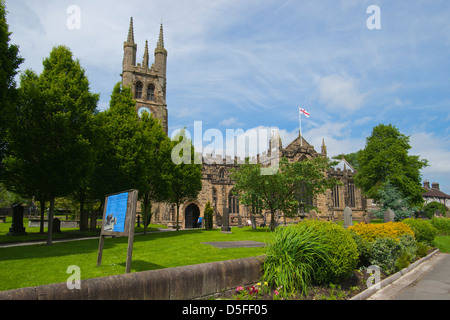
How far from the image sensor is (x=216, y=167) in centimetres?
4928

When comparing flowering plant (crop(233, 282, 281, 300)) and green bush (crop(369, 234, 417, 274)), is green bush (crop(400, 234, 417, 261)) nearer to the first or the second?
green bush (crop(369, 234, 417, 274))

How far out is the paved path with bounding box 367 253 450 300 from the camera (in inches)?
286

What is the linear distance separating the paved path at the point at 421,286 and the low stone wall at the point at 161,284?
11.2 ft

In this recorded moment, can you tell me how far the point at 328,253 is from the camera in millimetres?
7777

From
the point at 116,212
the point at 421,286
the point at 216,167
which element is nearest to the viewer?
the point at 116,212

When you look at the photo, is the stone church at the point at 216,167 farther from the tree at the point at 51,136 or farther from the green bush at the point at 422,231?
the tree at the point at 51,136

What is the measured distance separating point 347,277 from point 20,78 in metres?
17.1

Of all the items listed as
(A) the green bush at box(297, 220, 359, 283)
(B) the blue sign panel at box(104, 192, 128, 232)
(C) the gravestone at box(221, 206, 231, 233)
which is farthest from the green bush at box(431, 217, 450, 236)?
(B) the blue sign panel at box(104, 192, 128, 232)

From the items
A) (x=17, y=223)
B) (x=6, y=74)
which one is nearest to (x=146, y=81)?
(x=17, y=223)

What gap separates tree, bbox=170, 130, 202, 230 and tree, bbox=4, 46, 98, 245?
11.1m

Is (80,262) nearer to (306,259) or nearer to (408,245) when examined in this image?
(306,259)

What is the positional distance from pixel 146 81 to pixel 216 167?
2007 centimetres
